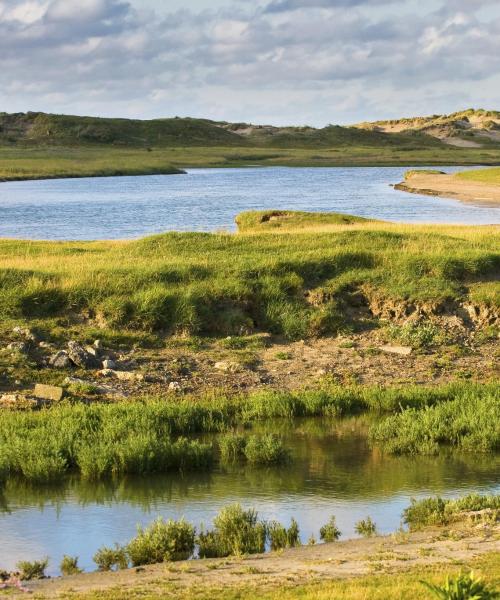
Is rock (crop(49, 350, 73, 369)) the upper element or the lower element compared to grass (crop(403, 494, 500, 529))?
upper

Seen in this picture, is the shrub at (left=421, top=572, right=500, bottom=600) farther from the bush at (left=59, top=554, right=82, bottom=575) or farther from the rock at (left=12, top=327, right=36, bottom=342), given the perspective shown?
the rock at (left=12, top=327, right=36, bottom=342)

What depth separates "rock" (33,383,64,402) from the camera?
16.6 metres

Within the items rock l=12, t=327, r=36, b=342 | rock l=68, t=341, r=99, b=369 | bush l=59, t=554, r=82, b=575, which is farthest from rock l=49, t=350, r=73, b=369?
bush l=59, t=554, r=82, b=575

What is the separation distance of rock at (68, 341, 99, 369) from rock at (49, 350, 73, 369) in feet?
0.26

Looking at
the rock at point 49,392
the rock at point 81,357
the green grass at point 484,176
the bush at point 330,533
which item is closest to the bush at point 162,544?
the bush at point 330,533

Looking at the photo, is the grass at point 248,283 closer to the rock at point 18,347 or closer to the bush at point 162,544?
the rock at point 18,347

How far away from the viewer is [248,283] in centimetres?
2220

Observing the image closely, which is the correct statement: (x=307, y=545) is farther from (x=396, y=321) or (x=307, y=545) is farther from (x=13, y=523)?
(x=396, y=321)

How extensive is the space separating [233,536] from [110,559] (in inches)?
52.8

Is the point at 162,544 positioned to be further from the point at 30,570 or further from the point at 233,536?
the point at 30,570

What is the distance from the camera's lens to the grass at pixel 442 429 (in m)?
14.4

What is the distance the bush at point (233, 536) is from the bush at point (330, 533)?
64 cm

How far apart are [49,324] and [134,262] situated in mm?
4637

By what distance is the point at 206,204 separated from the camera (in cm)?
6312
